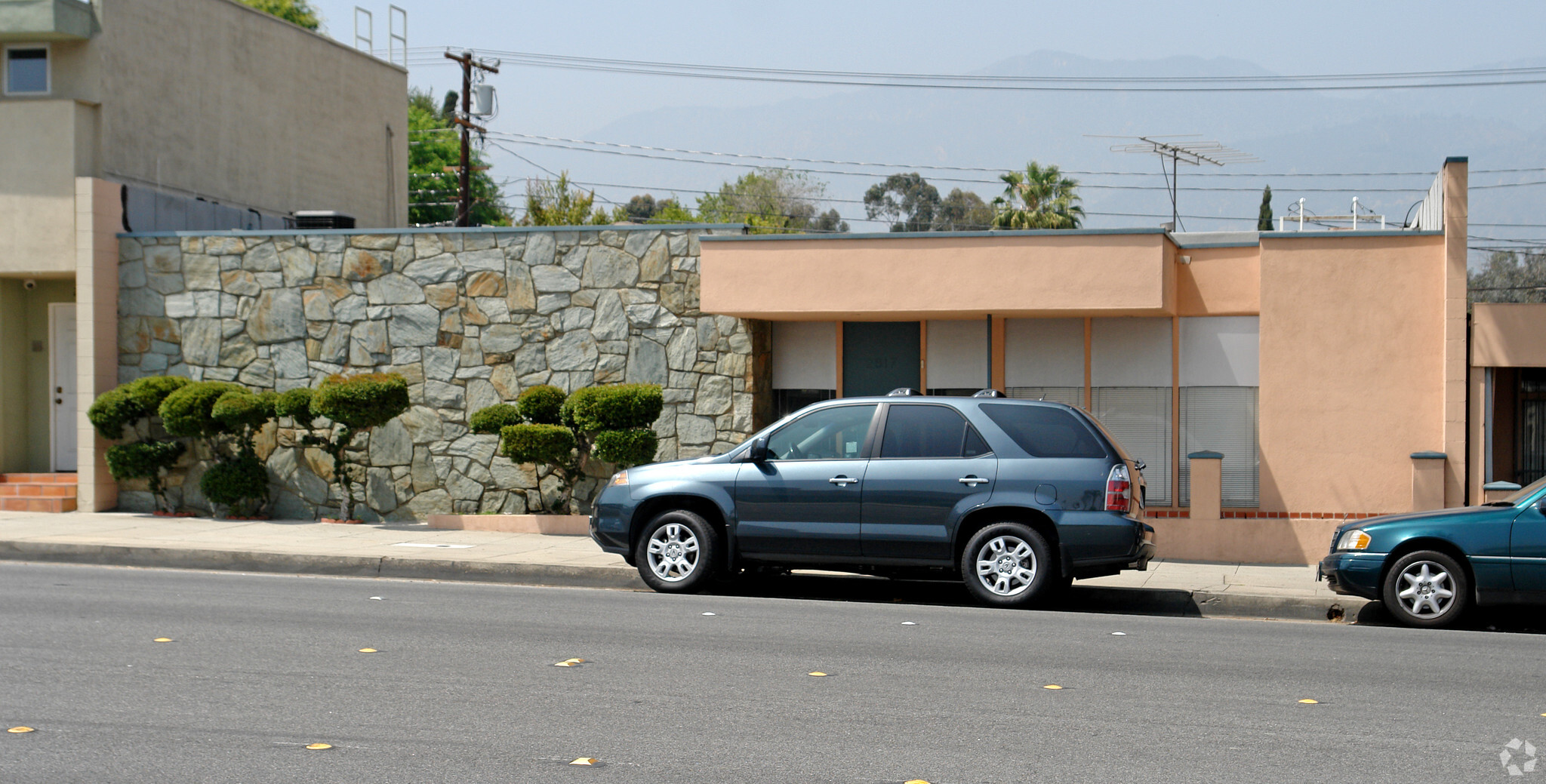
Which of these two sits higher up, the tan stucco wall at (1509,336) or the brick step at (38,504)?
the tan stucco wall at (1509,336)

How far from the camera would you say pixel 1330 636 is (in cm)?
950

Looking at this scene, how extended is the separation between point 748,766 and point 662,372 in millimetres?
11202

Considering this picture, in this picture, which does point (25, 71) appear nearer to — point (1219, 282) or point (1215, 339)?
point (1219, 282)

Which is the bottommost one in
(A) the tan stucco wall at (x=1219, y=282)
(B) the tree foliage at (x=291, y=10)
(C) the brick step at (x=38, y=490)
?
(C) the brick step at (x=38, y=490)

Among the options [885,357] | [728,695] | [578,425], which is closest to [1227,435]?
[885,357]

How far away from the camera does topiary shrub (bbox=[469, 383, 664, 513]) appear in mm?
15359

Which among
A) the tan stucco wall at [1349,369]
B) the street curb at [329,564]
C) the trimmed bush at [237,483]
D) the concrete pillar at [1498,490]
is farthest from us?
the trimmed bush at [237,483]

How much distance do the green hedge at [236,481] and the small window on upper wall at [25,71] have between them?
19.8 feet

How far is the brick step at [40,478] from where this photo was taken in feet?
59.0

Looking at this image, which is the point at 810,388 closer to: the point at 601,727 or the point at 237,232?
the point at 237,232

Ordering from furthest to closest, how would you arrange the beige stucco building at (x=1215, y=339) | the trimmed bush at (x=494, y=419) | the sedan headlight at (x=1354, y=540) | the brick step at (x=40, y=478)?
the brick step at (x=40, y=478)
the trimmed bush at (x=494, y=419)
the beige stucco building at (x=1215, y=339)
the sedan headlight at (x=1354, y=540)

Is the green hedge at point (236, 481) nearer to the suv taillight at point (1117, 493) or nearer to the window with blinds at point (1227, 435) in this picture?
the suv taillight at point (1117, 493)

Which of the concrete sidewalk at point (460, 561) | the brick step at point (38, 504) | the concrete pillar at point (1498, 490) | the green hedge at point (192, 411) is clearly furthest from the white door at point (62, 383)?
the concrete pillar at point (1498, 490)

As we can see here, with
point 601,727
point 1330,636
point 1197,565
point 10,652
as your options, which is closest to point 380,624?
point 10,652
